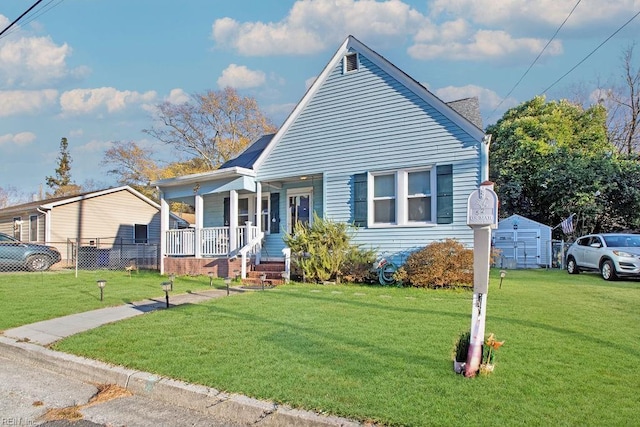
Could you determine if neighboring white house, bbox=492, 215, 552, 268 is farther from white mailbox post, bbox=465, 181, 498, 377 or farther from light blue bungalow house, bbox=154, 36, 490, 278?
white mailbox post, bbox=465, 181, 498, 377

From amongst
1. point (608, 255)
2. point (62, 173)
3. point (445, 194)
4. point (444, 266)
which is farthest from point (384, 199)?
point (62, 173)

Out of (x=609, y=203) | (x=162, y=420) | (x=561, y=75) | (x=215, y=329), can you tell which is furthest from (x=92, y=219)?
(x=609, y=203)

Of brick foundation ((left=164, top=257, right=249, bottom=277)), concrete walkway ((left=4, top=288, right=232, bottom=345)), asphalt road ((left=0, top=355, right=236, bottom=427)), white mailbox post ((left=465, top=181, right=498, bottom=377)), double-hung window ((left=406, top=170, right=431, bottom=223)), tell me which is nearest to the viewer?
asphalt road ((left=0, top=355, right=236, bottom=427))

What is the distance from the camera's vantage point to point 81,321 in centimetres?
728

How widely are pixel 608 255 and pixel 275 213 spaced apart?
10693 mm

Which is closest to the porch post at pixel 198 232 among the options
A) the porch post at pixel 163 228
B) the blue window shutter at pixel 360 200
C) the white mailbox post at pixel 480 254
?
the porch post at pixel 163 228

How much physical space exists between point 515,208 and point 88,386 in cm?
2401

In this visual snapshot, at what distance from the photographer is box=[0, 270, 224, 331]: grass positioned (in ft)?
26.4

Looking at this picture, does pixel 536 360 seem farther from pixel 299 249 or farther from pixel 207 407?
pixel 299 249

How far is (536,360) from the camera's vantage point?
14.8ft

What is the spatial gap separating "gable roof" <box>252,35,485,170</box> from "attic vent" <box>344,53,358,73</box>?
0.47 ft

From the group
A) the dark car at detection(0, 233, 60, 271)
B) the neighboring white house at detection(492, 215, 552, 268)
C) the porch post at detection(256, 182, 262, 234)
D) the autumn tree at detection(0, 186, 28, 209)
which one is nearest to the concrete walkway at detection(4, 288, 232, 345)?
the porch post at detection(256, 182, 262, 234)

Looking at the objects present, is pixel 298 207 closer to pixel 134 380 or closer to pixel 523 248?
pixel 134 380

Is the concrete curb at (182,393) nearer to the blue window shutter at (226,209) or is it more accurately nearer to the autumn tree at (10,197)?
the blue window shutter at (226,209)
